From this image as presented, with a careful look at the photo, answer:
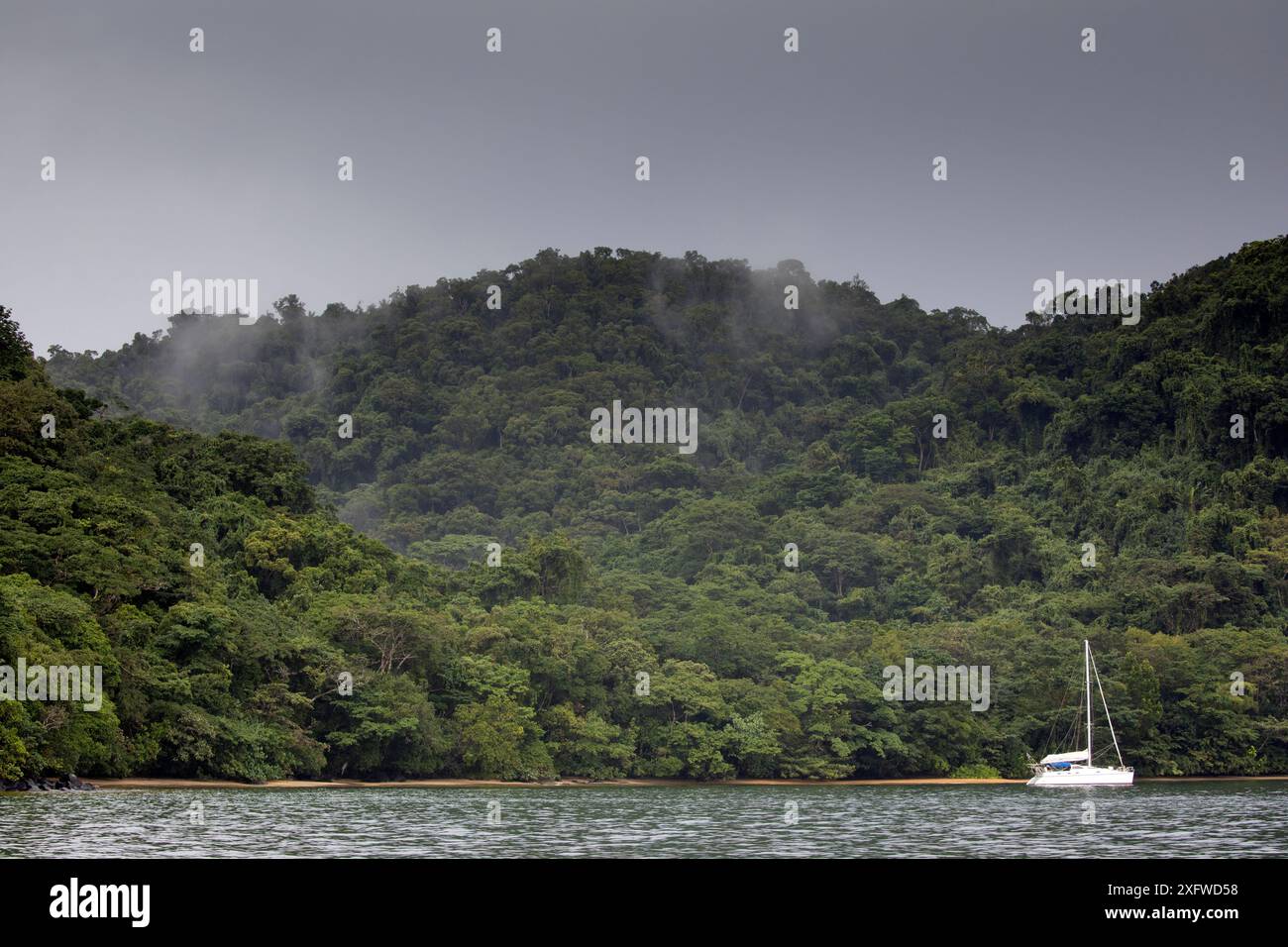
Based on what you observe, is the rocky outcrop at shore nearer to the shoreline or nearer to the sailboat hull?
the shoreline

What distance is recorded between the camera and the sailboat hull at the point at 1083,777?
54.9 m

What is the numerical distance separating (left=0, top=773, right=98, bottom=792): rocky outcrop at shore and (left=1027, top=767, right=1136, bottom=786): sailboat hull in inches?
1305

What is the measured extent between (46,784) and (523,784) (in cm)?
2010

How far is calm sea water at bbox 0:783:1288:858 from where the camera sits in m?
25.1

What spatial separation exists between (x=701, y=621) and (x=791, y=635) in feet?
18.4

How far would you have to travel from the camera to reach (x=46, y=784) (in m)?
37.5

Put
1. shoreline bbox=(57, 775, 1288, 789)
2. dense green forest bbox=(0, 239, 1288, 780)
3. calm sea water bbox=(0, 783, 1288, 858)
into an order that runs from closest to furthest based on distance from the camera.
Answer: calm sea water bbox=(0, 783, 1288, 858) < shoreline bbox=(57, 775, 1288, 789) < dense green forest bbox=(0, 239, 1288, 780)

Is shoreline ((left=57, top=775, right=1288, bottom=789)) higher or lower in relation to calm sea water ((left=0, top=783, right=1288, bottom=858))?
lower

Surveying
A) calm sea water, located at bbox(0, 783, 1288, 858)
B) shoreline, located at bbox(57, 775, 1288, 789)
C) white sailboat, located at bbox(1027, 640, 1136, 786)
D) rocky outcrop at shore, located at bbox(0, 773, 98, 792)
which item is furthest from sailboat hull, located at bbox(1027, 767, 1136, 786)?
rocky outcrop at shore, located at bbox(0, 773, 98, 792)

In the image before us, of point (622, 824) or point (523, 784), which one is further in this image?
point (523, 784)

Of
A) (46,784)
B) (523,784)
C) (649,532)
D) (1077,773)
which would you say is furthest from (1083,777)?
(649,532)

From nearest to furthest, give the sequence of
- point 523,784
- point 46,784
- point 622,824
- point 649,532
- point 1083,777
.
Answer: point 622,824
point 46,784
point 523,784
point 1083,777
point 649,532

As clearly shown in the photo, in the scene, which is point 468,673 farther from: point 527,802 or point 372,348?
point 372,348

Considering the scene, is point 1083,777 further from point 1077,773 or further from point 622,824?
point 622,824
